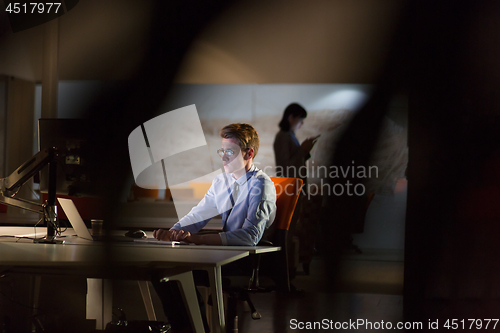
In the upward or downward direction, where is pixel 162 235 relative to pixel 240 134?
downward

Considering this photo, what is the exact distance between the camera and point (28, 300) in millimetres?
2334

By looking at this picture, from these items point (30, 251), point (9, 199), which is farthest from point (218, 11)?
point (30, 251)

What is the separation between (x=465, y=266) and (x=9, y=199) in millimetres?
2703

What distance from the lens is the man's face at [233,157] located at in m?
2.12

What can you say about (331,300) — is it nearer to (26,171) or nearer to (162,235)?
(162,235)

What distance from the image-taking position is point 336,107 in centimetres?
563

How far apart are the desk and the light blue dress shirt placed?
282 millimetres

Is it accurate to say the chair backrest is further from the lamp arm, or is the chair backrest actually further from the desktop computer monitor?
the lamp arm

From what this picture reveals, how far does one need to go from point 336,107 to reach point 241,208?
3848mm

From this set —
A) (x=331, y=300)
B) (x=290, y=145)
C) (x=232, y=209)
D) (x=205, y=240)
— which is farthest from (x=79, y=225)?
(x=290, y=145)

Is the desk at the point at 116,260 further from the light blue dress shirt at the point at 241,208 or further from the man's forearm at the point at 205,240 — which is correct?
the light blue dress shirt at the point at 241,208

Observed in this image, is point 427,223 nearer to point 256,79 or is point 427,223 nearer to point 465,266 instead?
point 465,266

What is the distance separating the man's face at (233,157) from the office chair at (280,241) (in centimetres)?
23

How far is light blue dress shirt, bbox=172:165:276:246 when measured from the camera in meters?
1.91
